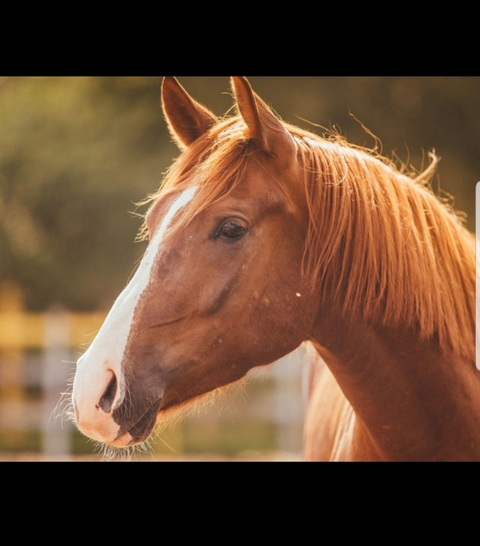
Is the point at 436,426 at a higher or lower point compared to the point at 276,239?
lower

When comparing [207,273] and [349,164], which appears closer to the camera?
[207,273]

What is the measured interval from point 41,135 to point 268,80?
4401mm

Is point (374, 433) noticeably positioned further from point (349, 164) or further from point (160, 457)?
point (160, 457)

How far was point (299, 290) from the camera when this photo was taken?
2297mm

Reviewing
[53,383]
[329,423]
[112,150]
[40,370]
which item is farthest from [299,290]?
[112,150]

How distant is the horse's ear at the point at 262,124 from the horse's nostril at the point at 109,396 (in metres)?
0.91

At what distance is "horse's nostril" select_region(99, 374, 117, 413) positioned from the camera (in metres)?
2.03

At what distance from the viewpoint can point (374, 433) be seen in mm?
2396

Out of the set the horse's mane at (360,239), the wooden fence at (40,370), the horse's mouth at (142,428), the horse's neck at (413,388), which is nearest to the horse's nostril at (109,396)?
the horse's mouth at (142,428)

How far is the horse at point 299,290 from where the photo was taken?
85.8 inches

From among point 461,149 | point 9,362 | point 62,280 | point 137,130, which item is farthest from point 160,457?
point 461,149

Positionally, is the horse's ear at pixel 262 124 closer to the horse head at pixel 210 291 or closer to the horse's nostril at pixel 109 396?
the horse head at pixel 210 291

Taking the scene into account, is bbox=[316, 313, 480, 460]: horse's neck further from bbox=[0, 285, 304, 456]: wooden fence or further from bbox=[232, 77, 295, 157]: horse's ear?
bbox=[0, 285, 304, 456]: wooden fence

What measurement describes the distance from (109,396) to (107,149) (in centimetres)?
1140
